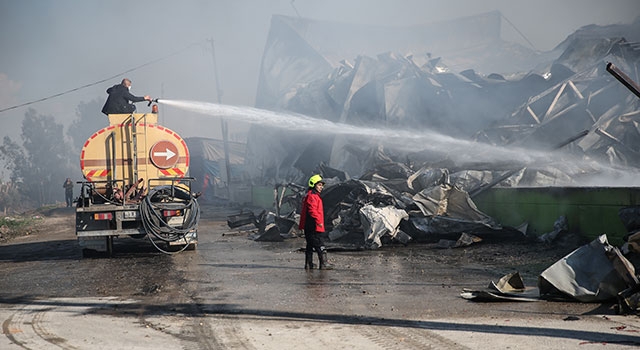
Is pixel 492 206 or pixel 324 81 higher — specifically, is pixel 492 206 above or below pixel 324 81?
below

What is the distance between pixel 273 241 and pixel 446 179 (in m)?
4.29

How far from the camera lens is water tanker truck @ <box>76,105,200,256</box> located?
11.3 m

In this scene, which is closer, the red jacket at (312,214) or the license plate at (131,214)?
the red jacket at (312,214)

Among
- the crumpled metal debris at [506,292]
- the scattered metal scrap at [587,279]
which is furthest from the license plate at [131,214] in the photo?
the scattered metal scrap at [587,279]

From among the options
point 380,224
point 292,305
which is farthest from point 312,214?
point 380,224

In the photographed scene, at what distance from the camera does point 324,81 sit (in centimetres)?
2688

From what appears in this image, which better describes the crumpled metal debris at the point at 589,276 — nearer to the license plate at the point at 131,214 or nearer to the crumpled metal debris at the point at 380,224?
the crumpled metal debris at the point at 380,224

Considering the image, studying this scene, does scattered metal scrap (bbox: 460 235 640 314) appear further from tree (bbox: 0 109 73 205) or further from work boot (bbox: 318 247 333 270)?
tree (bbox: 0 109 73 205)

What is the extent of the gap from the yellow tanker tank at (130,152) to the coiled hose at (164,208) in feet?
1.55

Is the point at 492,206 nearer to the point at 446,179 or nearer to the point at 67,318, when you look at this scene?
the point at 446,179

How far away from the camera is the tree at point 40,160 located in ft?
191

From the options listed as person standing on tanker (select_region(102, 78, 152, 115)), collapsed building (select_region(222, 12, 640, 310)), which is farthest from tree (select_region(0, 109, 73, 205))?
person standing on tanker (select_region(102, 78, 152, 115))

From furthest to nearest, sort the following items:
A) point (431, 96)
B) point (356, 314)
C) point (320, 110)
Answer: point (320, 110)
point (431, 96)
point (356, 314)

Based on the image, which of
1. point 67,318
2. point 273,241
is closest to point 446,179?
point 273,241
